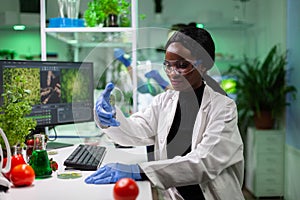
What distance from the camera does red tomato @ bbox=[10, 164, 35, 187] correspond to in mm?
1294

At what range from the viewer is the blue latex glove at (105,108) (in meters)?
1.54

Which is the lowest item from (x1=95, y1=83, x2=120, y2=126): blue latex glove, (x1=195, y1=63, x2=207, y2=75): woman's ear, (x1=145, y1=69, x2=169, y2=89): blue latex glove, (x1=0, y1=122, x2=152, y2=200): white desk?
(x1=0, y1=122, x2=152, y2=200): white desk

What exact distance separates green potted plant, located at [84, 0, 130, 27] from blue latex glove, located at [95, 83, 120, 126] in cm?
106

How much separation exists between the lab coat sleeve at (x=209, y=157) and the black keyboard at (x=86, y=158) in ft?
0.85

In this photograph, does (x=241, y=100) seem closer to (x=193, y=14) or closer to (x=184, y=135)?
(x=193, y=14)

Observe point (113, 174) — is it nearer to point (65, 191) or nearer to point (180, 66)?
point (65, 191)

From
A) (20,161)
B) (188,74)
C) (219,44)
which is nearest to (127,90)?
(188,74)

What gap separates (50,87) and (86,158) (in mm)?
654

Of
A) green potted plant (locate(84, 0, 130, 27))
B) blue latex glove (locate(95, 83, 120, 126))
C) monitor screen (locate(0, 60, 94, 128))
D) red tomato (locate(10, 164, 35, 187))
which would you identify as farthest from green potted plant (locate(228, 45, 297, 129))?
red tomato (locate(10, 164, 35, 187))

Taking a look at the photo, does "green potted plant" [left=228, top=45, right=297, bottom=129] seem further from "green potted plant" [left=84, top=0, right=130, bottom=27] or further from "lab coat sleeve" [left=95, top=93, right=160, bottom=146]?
"lab coat sleeve" [left=95, top=93, right=160, bottom=146]

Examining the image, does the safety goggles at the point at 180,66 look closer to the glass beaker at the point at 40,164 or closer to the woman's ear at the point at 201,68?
the woman's ear at the point at 201,68

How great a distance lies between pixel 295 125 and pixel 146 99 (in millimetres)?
1742

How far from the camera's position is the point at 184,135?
5.57 feet

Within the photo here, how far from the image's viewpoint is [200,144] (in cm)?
150
